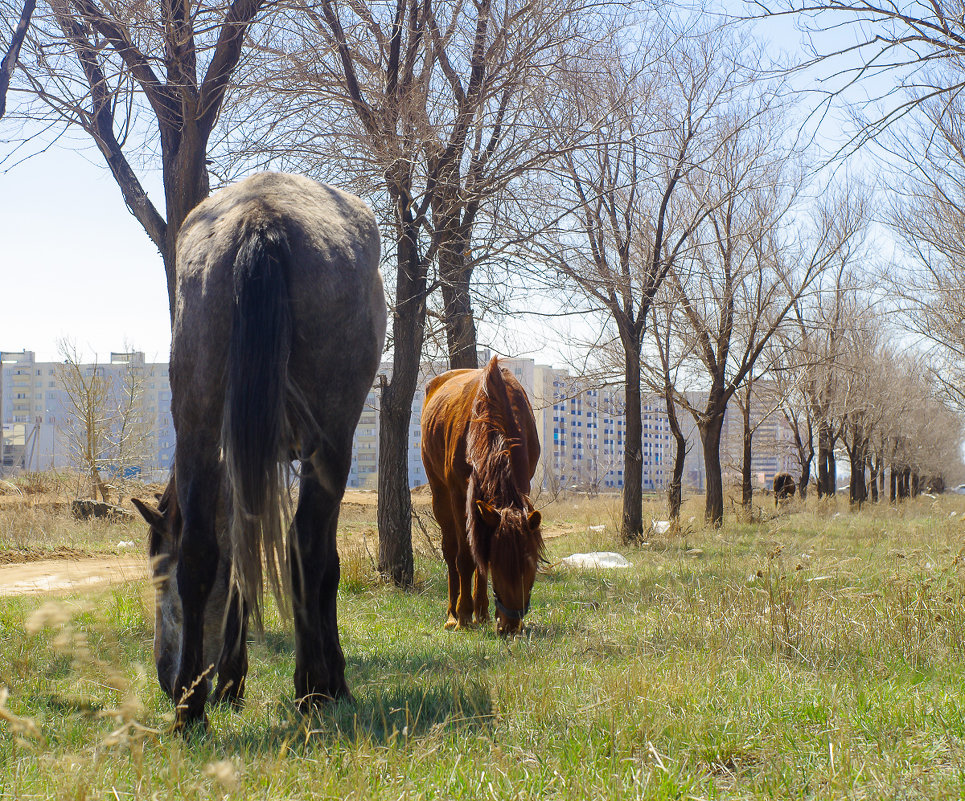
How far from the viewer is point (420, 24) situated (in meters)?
7.94

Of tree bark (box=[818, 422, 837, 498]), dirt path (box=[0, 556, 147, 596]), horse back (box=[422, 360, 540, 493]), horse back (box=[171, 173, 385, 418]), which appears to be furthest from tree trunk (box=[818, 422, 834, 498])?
horse back (box=[171, 173, 385, 418])

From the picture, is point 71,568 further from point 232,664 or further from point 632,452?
point 632,452

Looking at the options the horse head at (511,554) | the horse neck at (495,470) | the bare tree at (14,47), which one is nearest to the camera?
the bare tree at (14,47)

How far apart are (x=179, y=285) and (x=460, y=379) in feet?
14.0

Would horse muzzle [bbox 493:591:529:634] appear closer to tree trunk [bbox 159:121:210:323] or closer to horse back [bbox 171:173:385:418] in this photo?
horse back [bbox 171:173:385:418]

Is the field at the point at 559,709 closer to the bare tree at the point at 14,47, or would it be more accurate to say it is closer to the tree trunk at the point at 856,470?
the bare tree at the point at 14,47

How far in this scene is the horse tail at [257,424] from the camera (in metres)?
3.03

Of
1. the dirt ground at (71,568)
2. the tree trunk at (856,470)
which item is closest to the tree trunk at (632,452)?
the dirt ground at (71,568)

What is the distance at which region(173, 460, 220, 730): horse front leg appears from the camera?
3281 millimetres

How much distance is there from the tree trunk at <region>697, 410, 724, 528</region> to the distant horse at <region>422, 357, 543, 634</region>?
11320mm

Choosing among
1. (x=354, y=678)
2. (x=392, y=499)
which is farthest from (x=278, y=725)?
(x=392, y=499)

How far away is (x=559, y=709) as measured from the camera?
10.6 ft

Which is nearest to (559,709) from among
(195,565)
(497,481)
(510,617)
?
(195,565)

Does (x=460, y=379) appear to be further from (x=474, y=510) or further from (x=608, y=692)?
(x=608, y=692)
